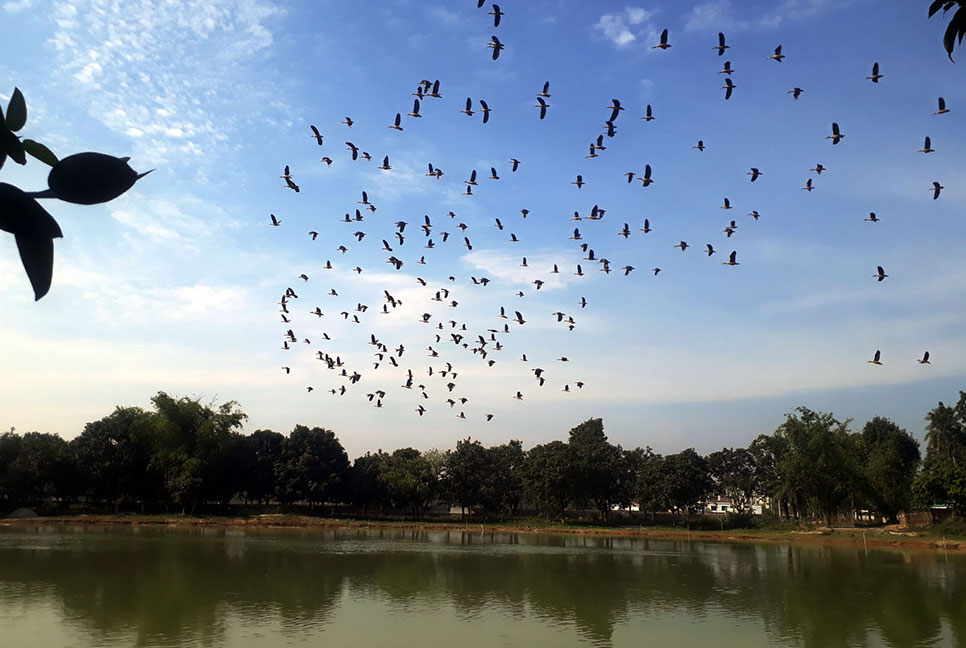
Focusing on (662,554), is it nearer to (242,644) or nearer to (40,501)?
(242,644)

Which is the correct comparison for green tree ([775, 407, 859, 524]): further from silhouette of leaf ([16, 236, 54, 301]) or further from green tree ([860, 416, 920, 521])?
silhouette of leaf ([16, 236, 54, 301])

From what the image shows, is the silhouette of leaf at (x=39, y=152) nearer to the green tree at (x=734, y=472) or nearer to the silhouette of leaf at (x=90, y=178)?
the silhouette of leaf at (x=90, y=178)

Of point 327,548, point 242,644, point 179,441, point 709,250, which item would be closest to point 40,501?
point 179,441

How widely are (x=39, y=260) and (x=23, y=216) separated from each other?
105 mm

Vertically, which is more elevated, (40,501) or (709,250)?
(709,250)

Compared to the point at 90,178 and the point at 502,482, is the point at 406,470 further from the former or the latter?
the point at 90,178

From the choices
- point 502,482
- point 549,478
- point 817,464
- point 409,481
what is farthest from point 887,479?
point 409,481

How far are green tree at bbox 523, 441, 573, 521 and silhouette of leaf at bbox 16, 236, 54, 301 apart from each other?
Answer: 264ft

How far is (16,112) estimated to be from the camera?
1446mm

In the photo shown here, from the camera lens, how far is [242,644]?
20.3 metres

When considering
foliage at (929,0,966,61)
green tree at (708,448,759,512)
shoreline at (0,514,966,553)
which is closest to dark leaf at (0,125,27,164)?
foliage at (929,0,966,61)

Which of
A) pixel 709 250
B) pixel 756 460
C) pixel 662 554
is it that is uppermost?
pixel 709 250

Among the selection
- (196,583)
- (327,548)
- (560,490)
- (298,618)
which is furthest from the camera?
(560,490)

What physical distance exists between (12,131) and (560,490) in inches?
3232
